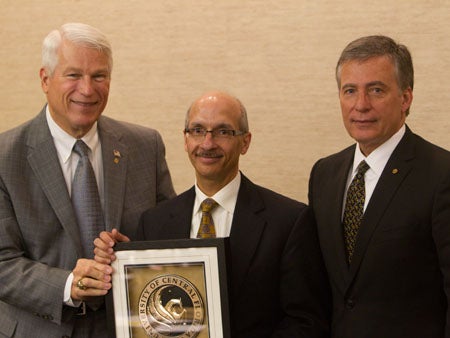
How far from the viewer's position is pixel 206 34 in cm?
426

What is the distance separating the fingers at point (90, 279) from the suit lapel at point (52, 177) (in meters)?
0.16

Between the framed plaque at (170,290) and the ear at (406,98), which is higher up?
the ear at (406,98)

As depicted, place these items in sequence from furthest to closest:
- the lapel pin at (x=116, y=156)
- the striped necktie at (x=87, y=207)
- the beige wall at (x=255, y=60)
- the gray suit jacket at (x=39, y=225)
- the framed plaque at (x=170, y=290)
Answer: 1. the beige wall at (x=255, y=60)
2. the lapel pin at (x=116, y=156)
3. the striped necktie at (x=87, y=207)
4. the gray suit jacket at (x=39, y=225)
5. the framed plaque at (x=170, y=290)

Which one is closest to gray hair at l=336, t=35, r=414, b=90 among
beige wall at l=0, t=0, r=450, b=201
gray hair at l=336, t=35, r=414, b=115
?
gray hair at l=336, t=35, r=414, b=115

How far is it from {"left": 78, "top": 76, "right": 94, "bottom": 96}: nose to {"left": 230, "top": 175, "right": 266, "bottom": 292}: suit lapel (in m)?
0.61

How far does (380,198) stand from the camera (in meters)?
2.37

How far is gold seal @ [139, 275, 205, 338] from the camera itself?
2258 mm

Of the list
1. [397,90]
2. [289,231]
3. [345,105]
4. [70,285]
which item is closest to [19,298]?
[70,285]

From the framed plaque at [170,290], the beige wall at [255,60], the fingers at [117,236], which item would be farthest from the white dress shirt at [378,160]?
the beige wall at [255,60]

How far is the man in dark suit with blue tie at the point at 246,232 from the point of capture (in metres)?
2.39

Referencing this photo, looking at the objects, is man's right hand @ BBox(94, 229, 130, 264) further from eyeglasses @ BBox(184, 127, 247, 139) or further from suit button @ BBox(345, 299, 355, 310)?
suit button @ BBox(345, 299, 355, 310)

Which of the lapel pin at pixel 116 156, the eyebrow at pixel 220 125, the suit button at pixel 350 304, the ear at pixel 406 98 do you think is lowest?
the suit button at pixel 350 304

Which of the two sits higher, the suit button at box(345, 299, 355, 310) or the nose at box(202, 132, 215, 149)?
the nose at box(202, 132, 215, 149)

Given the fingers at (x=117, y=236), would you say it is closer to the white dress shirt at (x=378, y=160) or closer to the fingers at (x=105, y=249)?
the fingers at (x=105, y=249)
